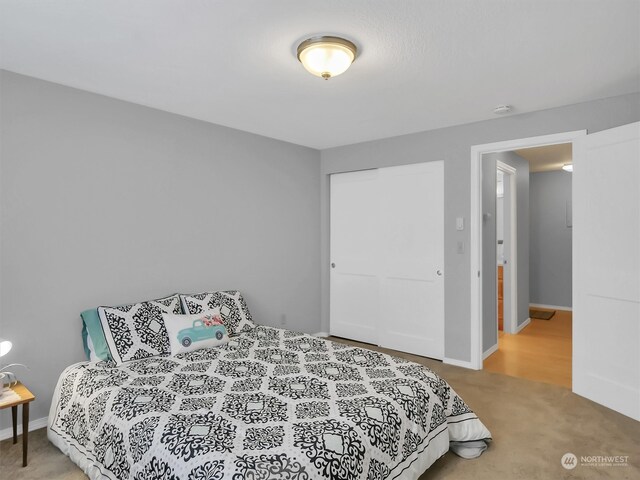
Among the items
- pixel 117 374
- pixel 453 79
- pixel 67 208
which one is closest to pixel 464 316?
pixel 453 79

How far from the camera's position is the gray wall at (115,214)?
2.72 meters

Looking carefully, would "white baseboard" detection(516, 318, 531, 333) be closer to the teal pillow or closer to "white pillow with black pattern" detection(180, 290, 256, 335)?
"white pillow with black pattern" detection(180, 290, 256, 335)

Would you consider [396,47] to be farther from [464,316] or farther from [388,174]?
[464,316]

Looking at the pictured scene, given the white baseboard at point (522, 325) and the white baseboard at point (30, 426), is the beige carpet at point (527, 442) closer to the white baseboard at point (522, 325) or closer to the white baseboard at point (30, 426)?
the white baseboard at point (30, 426)

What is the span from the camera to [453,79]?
278 cm

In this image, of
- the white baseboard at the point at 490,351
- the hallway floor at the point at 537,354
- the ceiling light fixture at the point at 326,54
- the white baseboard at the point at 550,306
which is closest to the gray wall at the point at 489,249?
the white baseboard at the point at 490,351

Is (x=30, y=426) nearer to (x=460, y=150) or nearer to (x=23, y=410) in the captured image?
(x=23, y=410)

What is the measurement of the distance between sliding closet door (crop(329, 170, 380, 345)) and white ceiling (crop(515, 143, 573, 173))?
215 cm

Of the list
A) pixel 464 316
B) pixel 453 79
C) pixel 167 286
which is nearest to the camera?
pixel 453 79

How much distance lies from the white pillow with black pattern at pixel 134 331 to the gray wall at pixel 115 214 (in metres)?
0.28

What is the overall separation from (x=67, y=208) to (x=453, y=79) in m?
2.89

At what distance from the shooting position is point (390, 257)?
4.51 meters
